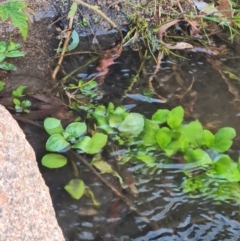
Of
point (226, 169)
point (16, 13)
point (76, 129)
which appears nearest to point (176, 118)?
point (226, 169)

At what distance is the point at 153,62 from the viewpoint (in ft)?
8.84

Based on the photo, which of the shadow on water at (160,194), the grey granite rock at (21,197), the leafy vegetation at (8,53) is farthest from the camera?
the leafy vegetation at (8,53)

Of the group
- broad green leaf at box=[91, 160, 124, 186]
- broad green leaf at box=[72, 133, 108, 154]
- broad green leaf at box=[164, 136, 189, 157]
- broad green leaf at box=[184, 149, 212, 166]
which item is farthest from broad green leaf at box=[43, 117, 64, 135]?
broad green leaf at box=[184, 149, 212, 166]

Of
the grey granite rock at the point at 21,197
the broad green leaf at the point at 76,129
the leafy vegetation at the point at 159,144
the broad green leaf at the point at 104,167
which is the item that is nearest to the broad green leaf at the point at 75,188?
the leafy vegetation at the point at 159,144

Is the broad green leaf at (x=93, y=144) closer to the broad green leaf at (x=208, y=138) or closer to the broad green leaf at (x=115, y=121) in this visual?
the broad green leaf at (x=115, y=121)

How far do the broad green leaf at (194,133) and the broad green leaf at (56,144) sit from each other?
1.68ft

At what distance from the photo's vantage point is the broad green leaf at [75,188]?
192cm

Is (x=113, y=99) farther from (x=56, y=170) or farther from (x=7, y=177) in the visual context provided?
(x=7, y=177)

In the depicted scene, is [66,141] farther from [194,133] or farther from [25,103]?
[194,133]

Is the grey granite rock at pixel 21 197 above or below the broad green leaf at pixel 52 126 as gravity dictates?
above

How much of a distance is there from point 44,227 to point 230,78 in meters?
1.58

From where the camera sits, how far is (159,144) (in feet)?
6.89

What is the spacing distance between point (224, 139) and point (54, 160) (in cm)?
71

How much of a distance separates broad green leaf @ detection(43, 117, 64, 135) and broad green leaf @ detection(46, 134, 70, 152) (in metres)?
0.03
